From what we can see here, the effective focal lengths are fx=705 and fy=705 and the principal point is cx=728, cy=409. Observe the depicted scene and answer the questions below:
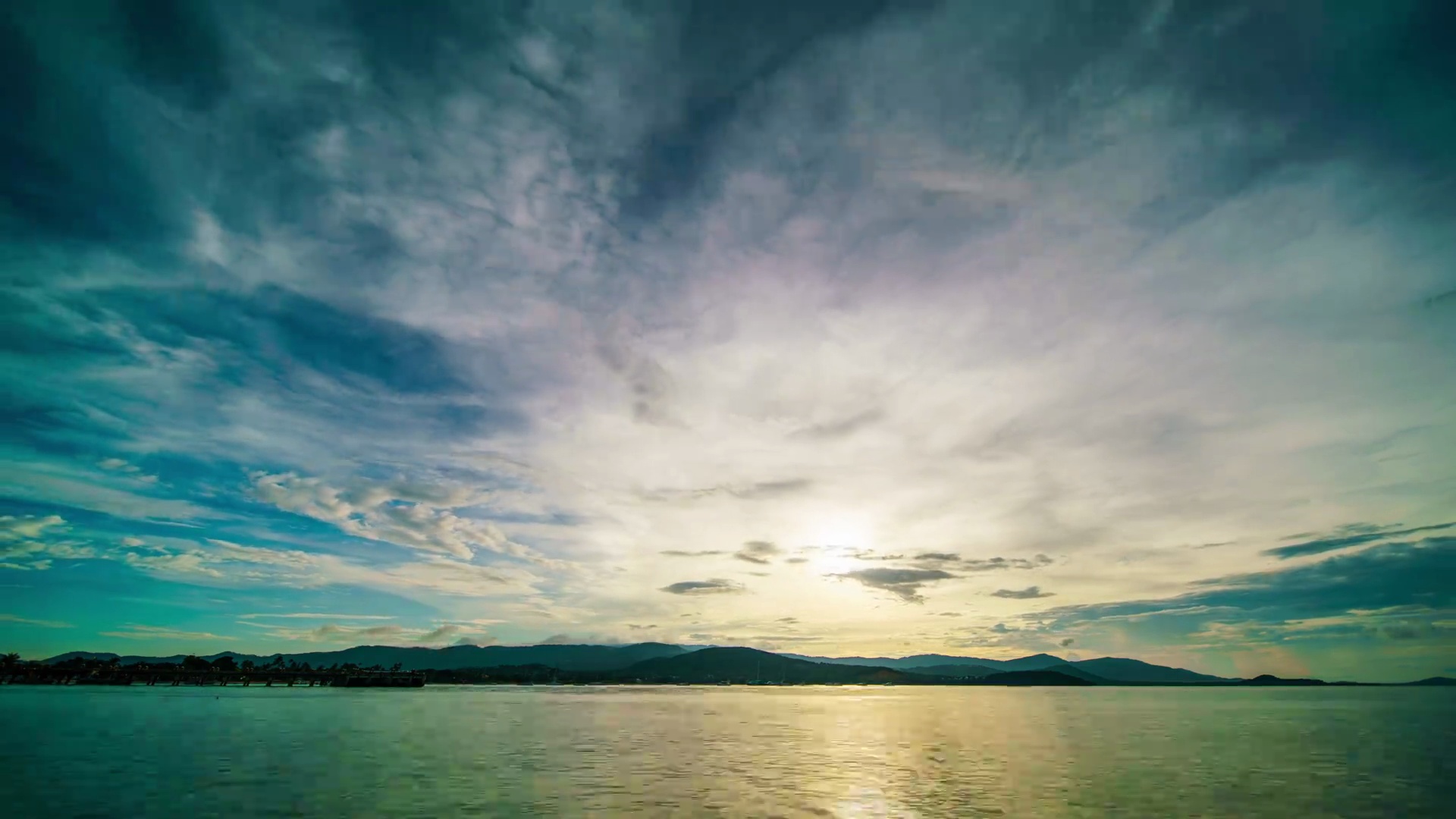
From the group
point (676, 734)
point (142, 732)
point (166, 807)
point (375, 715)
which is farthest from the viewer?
point (375, 715)

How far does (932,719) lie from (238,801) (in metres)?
123

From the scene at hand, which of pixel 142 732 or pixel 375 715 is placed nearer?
pixel 142 732

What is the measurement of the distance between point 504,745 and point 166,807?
38.1m

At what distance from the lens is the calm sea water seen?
134 ft

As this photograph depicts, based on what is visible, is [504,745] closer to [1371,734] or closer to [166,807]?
[166,807]

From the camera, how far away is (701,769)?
5666 centimetres

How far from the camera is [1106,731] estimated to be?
10325cm

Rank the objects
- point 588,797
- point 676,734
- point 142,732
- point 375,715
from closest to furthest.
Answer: point 588,797 → point 142,732 → point 676,734 → point 375,715

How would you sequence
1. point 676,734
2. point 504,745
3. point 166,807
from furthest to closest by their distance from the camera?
point 676,734 < point 504,745 < point 166,807

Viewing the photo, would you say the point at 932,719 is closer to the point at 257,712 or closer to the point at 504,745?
the point at 504,745

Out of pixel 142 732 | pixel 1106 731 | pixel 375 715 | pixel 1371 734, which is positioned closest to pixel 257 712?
pixel 375 715

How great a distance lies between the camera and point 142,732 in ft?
276

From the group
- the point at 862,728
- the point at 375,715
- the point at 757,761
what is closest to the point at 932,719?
the point at 862,728

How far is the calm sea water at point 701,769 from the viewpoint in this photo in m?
40.9
